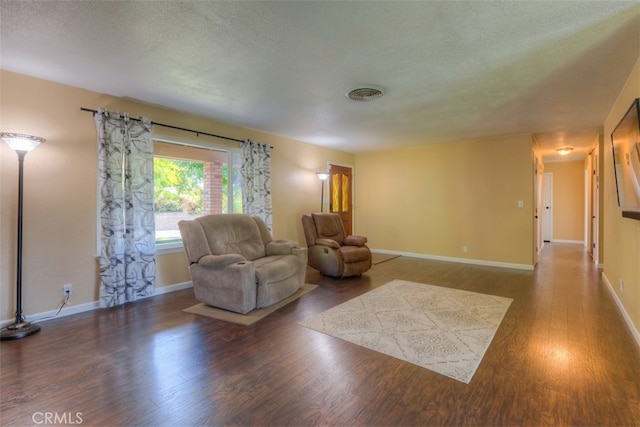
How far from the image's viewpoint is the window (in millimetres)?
4102

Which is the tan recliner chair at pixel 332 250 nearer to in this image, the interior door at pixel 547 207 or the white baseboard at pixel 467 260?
the white baseboard at pixel 467 260

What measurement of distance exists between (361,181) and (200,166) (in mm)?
4097

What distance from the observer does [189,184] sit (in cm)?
446

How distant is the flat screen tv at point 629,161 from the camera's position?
95.5 inches

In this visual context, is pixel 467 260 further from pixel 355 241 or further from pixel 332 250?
pixel 332 250

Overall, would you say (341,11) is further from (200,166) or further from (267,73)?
(200,166)

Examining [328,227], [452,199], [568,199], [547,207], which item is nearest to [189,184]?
[328,227]

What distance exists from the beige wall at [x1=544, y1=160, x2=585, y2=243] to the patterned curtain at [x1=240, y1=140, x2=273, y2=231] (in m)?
8.42

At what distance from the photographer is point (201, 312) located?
10.8ft

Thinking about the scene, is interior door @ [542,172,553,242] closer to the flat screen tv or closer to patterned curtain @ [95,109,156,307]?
the flat screen tv

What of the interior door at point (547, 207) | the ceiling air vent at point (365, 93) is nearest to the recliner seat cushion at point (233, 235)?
the ceiling air vent at point (365, 93)

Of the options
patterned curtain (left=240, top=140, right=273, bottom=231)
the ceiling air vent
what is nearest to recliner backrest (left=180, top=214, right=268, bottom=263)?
patterned curtain (left=240, top=140, right=273, bottom=231)

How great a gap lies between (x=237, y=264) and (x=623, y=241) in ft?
13.5

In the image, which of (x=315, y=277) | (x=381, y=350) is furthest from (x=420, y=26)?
(x=315, y=277)
